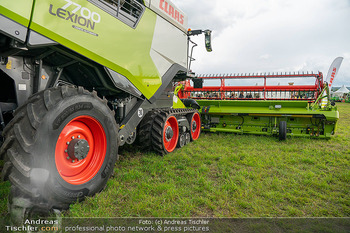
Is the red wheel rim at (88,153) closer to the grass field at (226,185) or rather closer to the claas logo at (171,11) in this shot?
the grass field at (226,185)

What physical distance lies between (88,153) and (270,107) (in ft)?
17.5

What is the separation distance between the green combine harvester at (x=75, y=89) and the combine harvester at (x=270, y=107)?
9.11ft

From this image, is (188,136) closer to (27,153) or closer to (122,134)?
(122,134)

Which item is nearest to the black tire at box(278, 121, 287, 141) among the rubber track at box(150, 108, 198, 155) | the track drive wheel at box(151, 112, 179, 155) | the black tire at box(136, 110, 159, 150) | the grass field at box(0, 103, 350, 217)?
the grass field at box(0, 103, 350, 217)

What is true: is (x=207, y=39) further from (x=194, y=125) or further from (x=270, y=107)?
(x=270, y=107)

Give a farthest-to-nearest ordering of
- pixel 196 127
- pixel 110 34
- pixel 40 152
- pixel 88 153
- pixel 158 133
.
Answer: pixel 196 127
pixel 158 133
pixel 110 34
pixel 88 153
pixel 40 152

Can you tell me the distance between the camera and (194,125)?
6250 mm

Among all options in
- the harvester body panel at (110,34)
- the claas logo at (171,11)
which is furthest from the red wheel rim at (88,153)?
the claas logo at (171,11)

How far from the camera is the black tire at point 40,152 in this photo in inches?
75.2

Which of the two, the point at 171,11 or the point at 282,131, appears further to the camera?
the point at 282,131

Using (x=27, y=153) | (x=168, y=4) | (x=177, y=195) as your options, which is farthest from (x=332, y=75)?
(x=27, y=153)

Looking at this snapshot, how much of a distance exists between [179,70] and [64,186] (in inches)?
136

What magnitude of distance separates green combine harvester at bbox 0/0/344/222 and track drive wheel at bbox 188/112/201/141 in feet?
4.85

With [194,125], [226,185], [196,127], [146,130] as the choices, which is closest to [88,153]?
[146,130]
